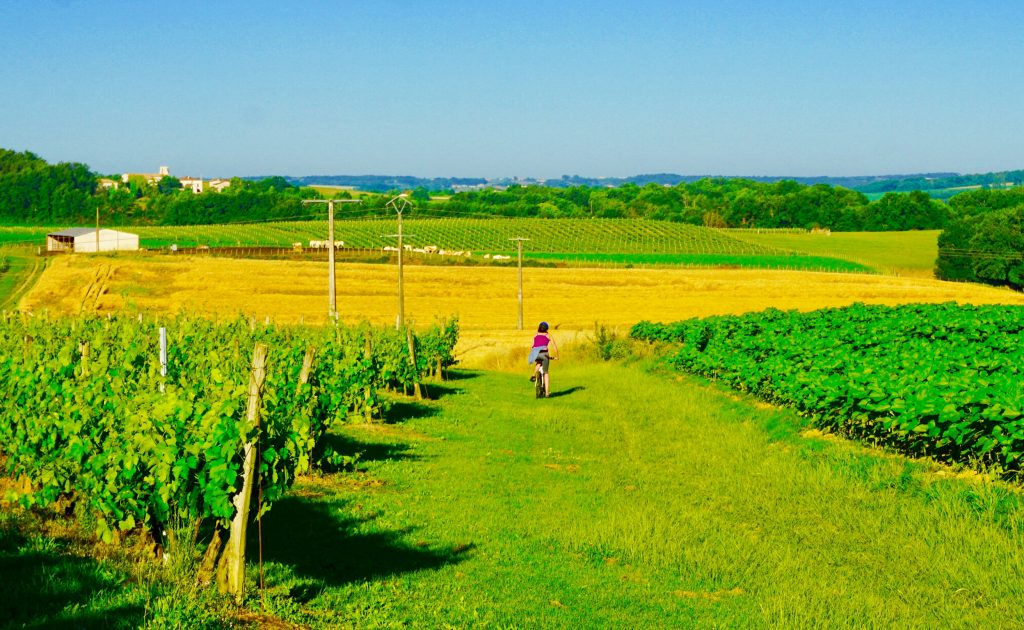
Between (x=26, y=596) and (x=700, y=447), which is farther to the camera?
(x=700, y=447)

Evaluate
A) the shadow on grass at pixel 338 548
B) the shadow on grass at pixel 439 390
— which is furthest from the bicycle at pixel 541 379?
the shadow on grass at pixel 338 548

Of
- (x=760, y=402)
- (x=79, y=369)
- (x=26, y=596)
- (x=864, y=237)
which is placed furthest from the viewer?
(x=864, y=237)

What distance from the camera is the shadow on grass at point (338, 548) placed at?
9.48 m

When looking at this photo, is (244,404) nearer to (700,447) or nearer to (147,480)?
(147,480)

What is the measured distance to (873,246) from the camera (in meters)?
131

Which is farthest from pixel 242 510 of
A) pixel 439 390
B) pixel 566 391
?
pixel 566 391

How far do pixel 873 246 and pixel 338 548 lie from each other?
5100 inches

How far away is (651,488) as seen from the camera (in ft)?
47.3

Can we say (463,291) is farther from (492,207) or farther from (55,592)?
(492,207)

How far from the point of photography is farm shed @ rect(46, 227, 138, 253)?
341ft

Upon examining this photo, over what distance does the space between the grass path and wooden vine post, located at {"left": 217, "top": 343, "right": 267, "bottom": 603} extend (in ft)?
1.22

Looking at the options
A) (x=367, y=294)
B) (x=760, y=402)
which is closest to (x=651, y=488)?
(x=760, y=402)

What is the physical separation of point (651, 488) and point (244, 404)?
7.16 m

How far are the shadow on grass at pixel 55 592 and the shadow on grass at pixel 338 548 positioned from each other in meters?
1.71
